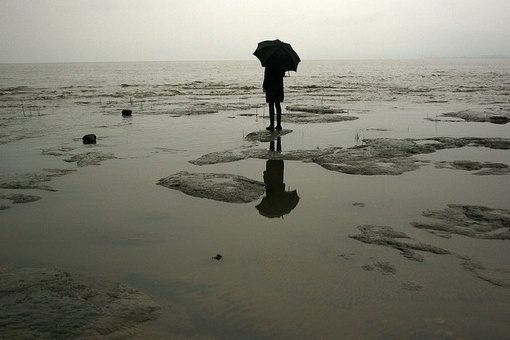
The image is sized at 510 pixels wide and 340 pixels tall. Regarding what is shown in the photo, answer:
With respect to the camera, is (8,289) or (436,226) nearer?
(8,289)

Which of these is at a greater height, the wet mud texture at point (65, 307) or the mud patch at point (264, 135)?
the mud patch at point (264, 135)

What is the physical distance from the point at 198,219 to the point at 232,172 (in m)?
2.05

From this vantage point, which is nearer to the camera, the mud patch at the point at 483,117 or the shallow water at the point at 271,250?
the shallow water at the point at 271,250

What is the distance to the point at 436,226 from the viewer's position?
165 inches

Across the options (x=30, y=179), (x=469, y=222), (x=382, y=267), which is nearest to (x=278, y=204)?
(x=382, y=267)

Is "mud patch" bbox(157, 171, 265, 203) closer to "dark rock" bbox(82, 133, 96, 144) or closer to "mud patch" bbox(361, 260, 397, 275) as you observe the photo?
"mud patch" bbox(361, 260, 397, 275)

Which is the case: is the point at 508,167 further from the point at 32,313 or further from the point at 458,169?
the point at 32,313

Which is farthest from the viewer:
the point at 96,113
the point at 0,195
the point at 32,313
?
the point at 96,113

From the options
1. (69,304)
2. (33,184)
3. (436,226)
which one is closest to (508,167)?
(436,226)

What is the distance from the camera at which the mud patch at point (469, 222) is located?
399cm

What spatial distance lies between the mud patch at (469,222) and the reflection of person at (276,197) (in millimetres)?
1462

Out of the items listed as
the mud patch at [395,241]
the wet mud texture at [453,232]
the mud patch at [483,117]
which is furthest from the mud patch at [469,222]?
the mud patch at [483,117]

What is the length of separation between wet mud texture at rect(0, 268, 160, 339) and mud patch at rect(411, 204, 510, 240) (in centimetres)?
295

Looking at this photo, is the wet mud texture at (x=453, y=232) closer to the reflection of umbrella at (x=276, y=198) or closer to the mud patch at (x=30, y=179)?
the reflection of umbrella at (x=276, y=198)
